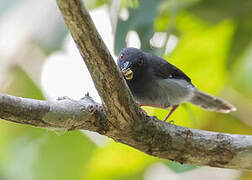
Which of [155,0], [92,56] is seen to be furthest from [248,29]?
[92,56]

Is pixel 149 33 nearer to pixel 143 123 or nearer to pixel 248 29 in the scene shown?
pixel 143 123

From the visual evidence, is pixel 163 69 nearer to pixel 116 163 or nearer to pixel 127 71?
pixel 127 71

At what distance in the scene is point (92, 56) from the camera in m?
2.54

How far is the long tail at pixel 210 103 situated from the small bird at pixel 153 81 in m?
0.27

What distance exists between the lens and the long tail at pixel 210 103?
17.9 ft

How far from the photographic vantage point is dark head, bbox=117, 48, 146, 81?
422cm

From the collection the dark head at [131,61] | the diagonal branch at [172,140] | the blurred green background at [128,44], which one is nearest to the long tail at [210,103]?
the blurred green background at [128,44]

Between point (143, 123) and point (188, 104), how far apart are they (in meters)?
2.45

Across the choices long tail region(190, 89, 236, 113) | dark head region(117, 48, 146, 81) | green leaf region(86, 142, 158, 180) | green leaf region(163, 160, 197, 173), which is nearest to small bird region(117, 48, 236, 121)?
dark head region(117, 48, 146, 81)

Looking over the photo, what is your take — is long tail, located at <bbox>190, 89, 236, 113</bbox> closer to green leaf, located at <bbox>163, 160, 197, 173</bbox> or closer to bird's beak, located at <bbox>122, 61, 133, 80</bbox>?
bird's beak, located at <bbox>122, 61, 133, 80</bbox>

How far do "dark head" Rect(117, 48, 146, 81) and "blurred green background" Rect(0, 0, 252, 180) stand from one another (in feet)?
0.97

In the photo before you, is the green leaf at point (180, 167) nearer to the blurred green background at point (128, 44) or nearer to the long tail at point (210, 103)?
the blurred green background at point (128, 44)

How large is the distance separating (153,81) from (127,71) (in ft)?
1.92

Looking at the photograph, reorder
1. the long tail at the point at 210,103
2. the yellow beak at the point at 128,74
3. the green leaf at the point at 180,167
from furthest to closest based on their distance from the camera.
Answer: the long tail at the point at 210,103 → the yellow beak at the point at 128,74 → the green leaf at the point at 180,167
